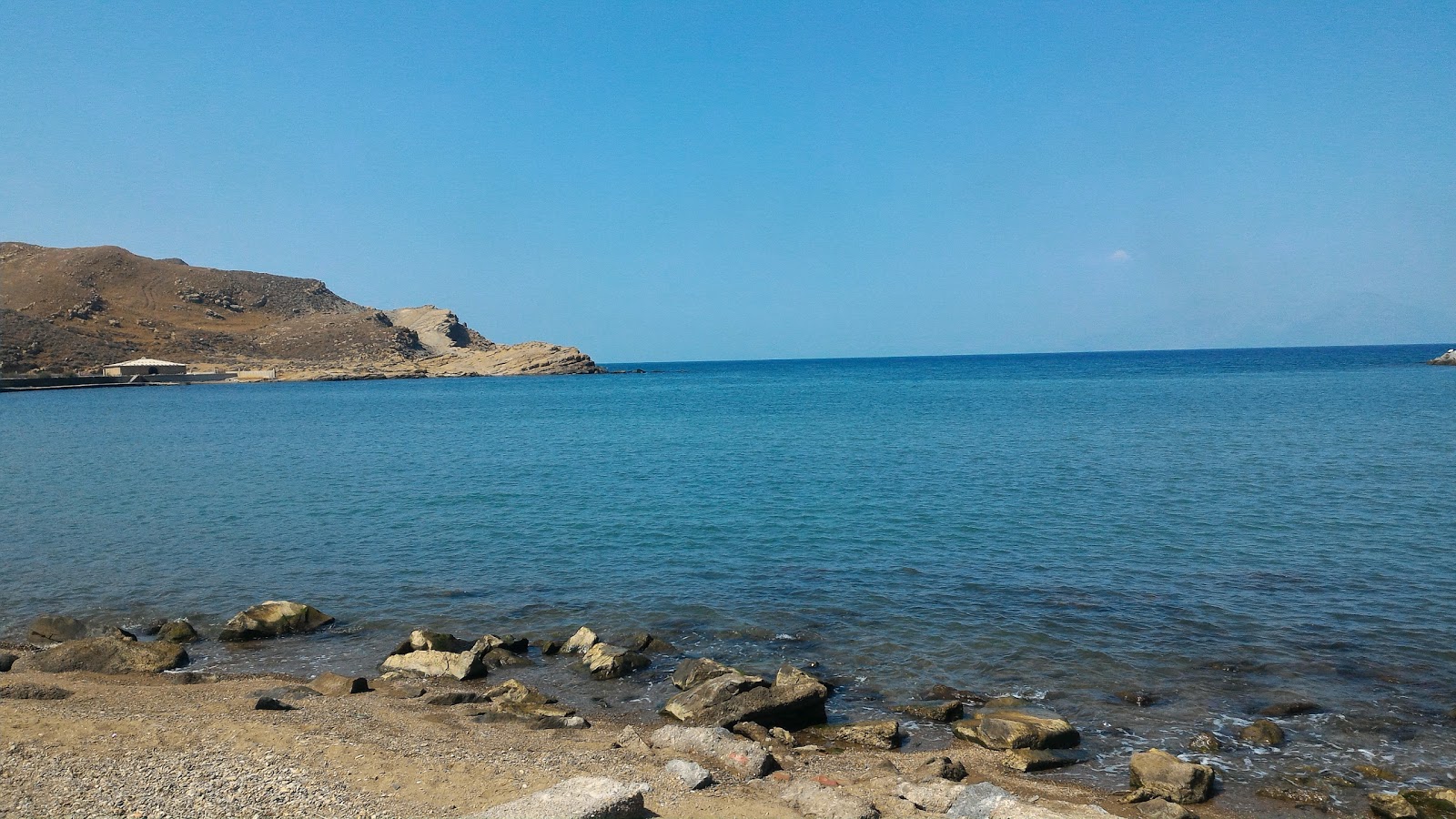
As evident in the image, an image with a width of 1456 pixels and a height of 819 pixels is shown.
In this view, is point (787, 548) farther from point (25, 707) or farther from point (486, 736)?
point (25, 707)

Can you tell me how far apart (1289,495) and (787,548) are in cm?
1764

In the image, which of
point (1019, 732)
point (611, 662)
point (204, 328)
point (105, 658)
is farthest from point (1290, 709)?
point (204, 328)

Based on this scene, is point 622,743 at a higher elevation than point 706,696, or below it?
below

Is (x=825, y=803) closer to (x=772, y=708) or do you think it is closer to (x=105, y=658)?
(x=772, y=708)

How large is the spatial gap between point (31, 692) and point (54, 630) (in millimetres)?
4339

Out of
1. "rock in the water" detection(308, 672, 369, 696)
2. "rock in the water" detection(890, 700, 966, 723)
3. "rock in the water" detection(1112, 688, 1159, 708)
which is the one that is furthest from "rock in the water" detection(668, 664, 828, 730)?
"rock in the water" detection(308, 672, 369, 696)

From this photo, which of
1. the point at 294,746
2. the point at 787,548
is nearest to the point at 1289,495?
the point at 787,548

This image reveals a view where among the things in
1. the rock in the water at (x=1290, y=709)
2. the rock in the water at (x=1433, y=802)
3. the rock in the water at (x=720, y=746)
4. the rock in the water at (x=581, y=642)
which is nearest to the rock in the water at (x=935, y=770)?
the rock in the water at (x=720, y=746)

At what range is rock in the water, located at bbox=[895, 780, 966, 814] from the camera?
9195 mm

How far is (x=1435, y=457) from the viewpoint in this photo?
33.9 meters

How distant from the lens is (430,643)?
14.6 meters

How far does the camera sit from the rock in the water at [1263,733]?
10.9 meters

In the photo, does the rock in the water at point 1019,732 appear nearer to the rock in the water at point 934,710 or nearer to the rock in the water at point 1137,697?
the rock in the water at point 934,710

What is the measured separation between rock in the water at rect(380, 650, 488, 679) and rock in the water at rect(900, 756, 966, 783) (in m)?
7.20
